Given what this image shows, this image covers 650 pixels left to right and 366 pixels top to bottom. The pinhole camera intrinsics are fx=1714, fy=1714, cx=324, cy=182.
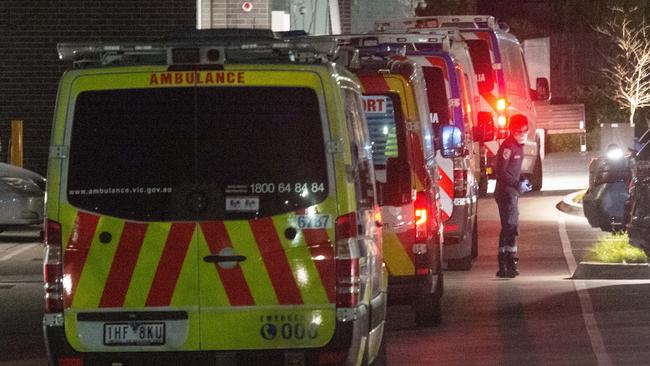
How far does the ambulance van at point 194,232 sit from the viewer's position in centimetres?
923

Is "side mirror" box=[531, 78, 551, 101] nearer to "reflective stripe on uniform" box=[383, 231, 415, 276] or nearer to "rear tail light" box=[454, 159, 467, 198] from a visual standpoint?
"rear tail light" box=[454, 159, 467, 198]

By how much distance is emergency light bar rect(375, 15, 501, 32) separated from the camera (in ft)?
92.4

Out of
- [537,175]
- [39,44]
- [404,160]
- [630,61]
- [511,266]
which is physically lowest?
[537,175]

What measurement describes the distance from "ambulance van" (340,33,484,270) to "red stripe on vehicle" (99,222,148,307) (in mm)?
7011

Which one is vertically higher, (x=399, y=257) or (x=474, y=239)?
(x=399, y=257)

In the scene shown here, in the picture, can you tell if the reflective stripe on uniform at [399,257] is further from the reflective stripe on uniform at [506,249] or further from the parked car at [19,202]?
the parked car at [19,202]

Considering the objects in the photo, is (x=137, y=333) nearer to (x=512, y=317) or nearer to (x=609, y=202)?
(x=512, y=317)

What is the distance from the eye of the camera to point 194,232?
9242 mm

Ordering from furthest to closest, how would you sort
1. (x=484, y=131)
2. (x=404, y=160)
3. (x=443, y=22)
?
1. (x=443, y=22)
2. (x=484, y=131)
3. (x=404, y=160)

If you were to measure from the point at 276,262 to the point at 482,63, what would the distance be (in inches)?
706

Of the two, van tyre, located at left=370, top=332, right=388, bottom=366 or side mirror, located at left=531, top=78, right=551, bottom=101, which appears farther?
side mirror, located at left=531, top=78, right=551, bottom=101

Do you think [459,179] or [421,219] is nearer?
[421,219]

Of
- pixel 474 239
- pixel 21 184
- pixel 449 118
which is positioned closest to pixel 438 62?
pixel 449 118

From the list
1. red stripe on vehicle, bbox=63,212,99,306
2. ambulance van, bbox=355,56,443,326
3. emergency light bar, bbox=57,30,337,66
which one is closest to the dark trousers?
ambulance van, bbox=355,56,443,326
